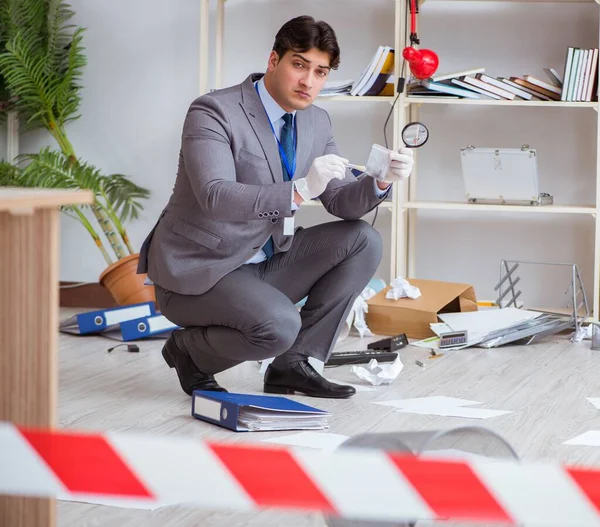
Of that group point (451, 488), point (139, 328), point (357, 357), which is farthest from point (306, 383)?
point (451, 488)

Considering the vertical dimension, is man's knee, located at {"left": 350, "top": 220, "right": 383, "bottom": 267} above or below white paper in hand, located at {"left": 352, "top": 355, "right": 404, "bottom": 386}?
above

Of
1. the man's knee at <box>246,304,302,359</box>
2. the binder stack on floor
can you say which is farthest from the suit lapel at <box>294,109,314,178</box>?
the binder stack on floor

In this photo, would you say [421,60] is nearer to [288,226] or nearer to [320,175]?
[288,226]

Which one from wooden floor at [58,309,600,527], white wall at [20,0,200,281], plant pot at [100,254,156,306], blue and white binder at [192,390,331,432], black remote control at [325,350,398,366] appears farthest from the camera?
white wall at [20,0,200,281]

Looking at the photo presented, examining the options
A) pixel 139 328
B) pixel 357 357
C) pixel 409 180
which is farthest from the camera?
pixel 409 180

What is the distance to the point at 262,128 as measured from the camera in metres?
2.50

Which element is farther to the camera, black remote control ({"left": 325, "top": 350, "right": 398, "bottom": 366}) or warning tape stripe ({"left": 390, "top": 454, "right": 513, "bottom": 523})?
black remote control ({"left": 325, "top": 350, "right": 398, "bottom": 366})

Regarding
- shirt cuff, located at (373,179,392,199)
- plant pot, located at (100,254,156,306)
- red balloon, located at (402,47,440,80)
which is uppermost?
red balloon, located at (402,47,440,80)

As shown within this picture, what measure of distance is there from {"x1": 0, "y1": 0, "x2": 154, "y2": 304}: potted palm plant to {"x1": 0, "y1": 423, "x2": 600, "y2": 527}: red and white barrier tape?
298 centimetres

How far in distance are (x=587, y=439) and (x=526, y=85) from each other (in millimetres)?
2076

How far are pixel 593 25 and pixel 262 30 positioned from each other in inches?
56.9

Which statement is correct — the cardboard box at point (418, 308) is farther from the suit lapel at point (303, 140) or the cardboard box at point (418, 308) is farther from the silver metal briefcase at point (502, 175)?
the suit lapel at point (303, 140)

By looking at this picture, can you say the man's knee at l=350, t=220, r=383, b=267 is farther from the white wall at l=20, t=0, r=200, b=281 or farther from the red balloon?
the white wall at l=20, t=0, r=200, b=281

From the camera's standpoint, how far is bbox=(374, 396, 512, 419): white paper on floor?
2400mm
